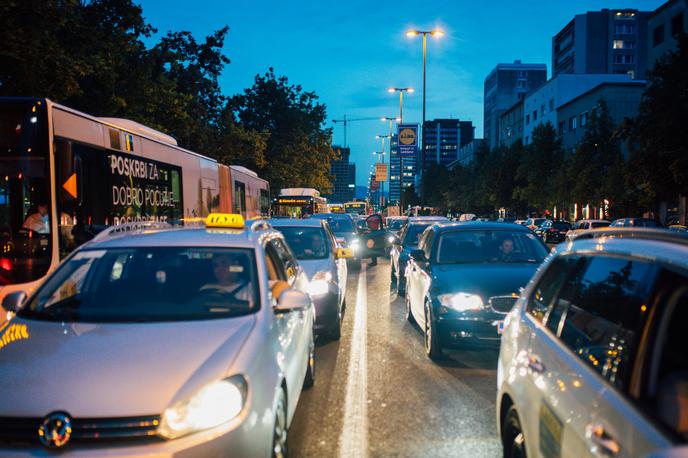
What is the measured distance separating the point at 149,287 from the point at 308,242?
232 inches

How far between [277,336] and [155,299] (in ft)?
2.85

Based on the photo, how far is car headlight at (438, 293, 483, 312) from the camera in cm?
712

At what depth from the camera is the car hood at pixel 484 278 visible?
23.3 ft

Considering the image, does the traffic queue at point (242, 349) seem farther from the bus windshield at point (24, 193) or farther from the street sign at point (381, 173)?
the street sign at point (381, 173)

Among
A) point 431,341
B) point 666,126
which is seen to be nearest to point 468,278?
point 431,341

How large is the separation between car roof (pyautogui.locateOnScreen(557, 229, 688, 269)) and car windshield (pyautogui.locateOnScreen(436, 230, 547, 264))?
5015 mm

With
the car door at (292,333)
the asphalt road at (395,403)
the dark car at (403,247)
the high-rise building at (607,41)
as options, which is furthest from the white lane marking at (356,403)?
the high-rise building at (607,41)

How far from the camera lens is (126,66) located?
21.3 metres

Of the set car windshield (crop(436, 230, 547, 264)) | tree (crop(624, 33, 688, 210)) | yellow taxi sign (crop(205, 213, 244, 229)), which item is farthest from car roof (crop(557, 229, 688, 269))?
tree (crop(624, 33, 688, 210))

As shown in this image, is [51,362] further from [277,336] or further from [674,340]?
[674,340]

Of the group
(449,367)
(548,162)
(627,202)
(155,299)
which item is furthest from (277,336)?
(548,162)

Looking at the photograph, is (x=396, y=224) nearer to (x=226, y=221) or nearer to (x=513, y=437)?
(x=226, y=221)

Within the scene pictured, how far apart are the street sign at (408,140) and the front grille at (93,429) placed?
136ft

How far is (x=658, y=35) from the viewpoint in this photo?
47531 mm
